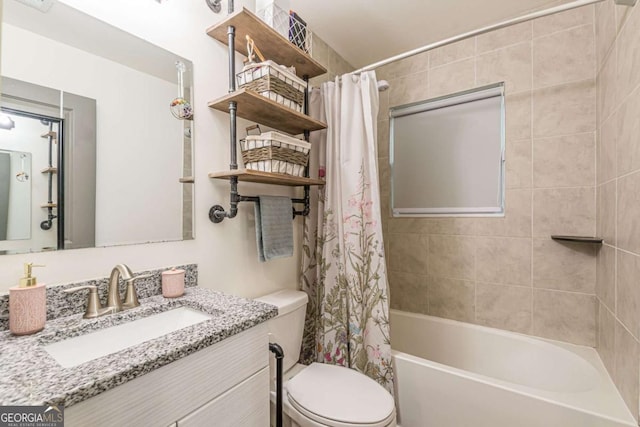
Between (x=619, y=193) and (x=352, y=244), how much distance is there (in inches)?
45.9

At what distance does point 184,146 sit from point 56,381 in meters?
0.92

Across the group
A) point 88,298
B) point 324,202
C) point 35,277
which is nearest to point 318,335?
point 324,202

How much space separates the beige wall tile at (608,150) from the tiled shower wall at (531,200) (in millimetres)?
139

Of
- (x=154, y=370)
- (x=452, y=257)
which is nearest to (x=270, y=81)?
(x=154, y=370)

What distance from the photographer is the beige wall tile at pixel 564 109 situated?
5.18 ft

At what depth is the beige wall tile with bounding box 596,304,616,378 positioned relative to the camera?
1.28 m

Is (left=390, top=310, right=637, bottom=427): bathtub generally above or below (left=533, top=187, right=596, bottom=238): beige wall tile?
below

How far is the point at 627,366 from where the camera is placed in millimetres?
1098

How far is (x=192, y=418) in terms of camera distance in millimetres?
717

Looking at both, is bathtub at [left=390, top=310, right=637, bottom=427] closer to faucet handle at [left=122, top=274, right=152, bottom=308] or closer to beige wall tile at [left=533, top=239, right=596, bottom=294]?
beige wall tile at [left=533, top=239, right=596, bottom=294]

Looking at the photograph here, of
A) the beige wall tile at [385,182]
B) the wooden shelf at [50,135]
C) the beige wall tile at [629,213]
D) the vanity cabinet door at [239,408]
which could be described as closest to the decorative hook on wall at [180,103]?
the wooden shelf at [50,135]

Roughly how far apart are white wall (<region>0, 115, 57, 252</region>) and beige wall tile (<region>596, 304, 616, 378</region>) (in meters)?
2.23

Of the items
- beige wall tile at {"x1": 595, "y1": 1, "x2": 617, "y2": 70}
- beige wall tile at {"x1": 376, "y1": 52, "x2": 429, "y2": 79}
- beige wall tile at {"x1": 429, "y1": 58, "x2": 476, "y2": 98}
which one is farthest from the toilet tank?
beige wall tile at {"x1": 595, "y1": 1, "x2": 617, "y2": 70}

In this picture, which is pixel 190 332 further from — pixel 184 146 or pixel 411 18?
pixel 411 18
